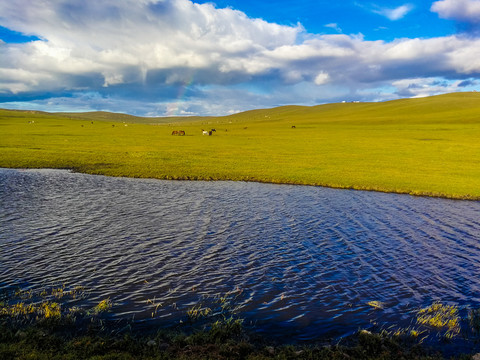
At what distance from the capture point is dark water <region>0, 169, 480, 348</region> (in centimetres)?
1300

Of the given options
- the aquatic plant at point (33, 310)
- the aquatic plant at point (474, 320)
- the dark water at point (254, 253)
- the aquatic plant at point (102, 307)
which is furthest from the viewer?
the dark water at point (254, 253)

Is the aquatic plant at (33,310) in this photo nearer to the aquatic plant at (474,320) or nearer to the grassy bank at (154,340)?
the grassy bank at (154,340)

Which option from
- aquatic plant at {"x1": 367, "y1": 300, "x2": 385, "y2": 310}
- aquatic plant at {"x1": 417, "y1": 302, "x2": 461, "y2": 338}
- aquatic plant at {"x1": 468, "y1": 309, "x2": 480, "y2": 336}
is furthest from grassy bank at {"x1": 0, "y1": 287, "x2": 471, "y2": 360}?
aquatic plant at {"x1": 468, "y1": 309, "x2": 480, "y2": 336}

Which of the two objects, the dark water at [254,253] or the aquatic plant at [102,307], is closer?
the aquatic plant at [102,307]

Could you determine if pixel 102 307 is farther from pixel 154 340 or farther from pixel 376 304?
pixel 376 304

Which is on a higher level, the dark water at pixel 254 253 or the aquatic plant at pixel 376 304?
the dark water at pixel 254 253

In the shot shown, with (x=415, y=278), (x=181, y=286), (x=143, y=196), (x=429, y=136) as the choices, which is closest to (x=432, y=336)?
(x=415, y=278)

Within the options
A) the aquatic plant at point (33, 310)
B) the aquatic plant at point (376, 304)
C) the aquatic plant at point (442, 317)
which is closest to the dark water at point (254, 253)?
the aquatic plant at point (376, 304)

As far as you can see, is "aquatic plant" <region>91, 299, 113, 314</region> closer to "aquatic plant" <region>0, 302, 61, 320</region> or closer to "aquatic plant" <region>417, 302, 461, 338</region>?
"aquatic plant" <region>0, 302, 61, 320</region>

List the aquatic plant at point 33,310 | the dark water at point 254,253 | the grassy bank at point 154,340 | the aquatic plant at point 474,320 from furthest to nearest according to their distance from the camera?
1. the dark water at point 254,253
2. the aquatic plant at point 474,320
3. the aquatic plant at point 33,310
4. the grassy bank at point 154,340

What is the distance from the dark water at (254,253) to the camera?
1300 cm

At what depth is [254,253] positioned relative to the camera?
1827 cm

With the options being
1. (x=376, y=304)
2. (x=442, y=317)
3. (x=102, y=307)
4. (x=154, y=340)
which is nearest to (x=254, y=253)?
(x=376, y=304)

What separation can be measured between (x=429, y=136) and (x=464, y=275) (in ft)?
293
